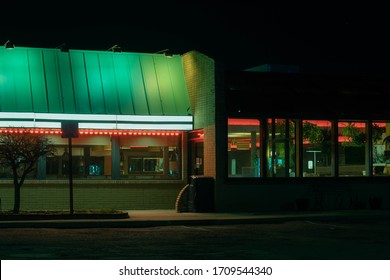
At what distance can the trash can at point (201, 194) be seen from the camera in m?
26.4

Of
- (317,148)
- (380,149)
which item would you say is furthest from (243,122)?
(380,149)

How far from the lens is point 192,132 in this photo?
29.2 m

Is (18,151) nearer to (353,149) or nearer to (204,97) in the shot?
(204,97)

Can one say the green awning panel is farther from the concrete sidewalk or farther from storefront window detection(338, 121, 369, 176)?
storefront window detection(338, 121, 369, 176)

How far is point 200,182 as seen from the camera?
2645cm

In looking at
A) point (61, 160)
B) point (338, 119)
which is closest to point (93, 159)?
point (61, 160)

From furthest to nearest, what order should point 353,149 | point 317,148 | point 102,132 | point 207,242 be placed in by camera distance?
point 353,149
point 317,148
point 102,132
point 207,242

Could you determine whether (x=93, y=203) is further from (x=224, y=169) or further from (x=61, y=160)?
(x=224, y=169)

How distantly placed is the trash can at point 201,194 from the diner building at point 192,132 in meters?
0.04

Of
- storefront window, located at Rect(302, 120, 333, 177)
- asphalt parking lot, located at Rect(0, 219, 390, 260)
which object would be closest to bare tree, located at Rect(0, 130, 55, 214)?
asphalt parking lot, located at Rect(0, 219, 390, 260)

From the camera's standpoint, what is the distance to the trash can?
26.4 metres

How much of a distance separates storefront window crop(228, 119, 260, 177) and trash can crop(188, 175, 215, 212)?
3.74 feet

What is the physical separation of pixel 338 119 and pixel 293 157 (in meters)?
2.30

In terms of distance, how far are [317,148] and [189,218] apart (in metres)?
6.97
